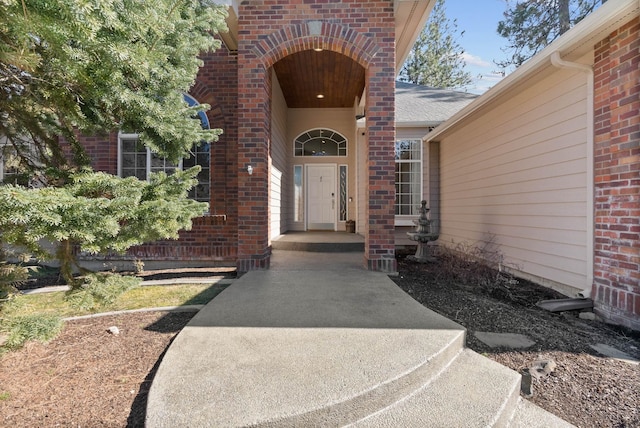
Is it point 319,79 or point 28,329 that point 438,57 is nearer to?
point 319,79

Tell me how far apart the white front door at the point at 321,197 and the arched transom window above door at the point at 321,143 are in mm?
441

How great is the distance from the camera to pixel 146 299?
403 centimetres

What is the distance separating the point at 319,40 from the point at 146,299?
4.33 meters

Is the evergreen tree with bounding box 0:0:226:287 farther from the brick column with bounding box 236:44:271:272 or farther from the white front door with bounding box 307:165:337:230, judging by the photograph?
the white front door with bounding box 307:165:337:230

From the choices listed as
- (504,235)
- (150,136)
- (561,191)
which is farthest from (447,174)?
(150,136)

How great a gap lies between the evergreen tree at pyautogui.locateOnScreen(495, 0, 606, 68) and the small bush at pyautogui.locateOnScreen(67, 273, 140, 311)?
17.1 m

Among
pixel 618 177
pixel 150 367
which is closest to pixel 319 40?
pixel 618 177

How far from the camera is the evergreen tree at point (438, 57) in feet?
65.7

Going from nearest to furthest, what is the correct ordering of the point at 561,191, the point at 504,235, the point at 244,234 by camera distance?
the point at 561,191 < the point at 244,234 < the point at 504,235

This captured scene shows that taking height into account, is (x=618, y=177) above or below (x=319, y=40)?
below

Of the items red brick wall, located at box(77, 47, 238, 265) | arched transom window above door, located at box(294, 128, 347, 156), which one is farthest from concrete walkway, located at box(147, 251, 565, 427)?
arched transom window above door, located at box(294, 128, 347, 156)

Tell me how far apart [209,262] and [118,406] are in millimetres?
4348

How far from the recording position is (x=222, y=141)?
20.3 feet

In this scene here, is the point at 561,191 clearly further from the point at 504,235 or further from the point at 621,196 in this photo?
the point at 504,235
